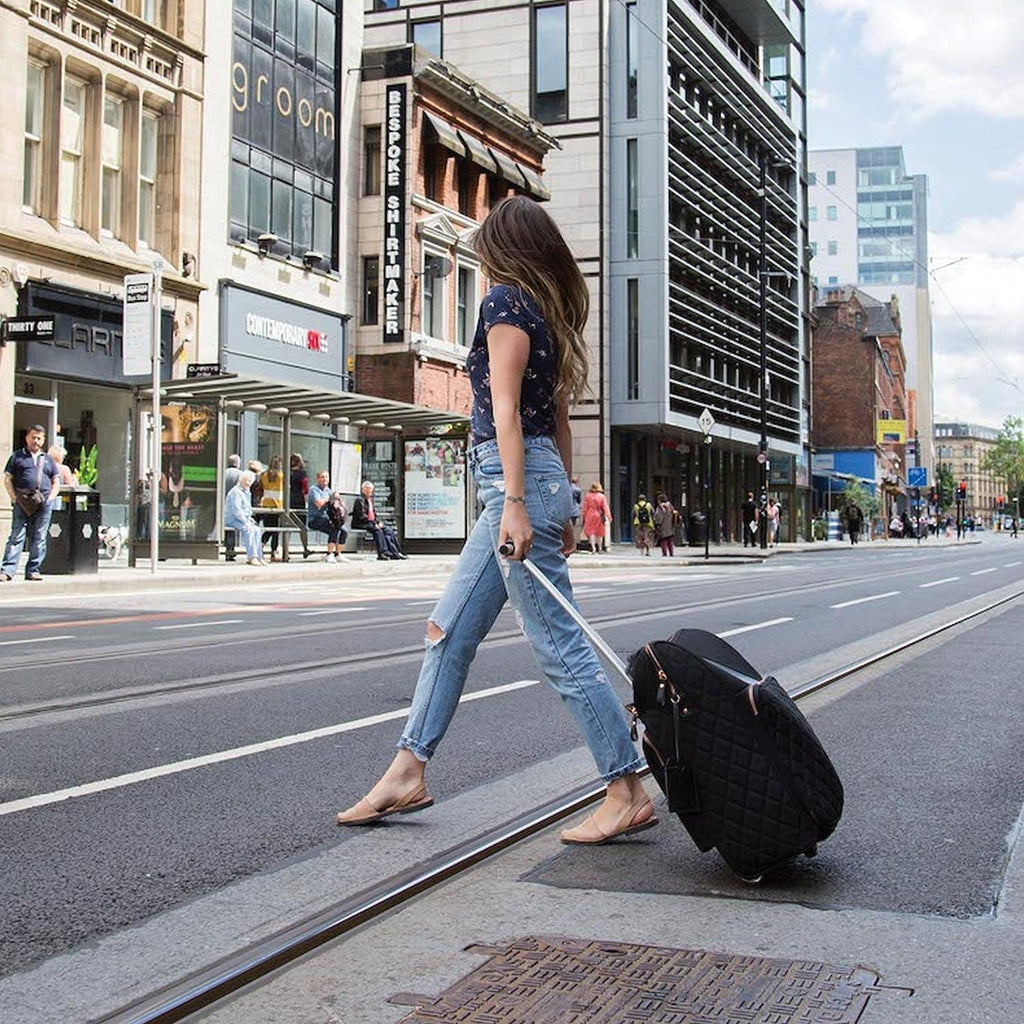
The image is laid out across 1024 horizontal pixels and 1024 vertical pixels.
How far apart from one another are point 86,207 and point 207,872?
2293cm

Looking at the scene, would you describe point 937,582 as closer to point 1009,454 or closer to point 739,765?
point 739,765

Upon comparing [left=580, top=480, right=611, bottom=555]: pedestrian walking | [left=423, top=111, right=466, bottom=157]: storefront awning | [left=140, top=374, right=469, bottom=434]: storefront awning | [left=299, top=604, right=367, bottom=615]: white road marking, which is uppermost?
[left=423, top=111, right=466, bottom=157]: storefront awning

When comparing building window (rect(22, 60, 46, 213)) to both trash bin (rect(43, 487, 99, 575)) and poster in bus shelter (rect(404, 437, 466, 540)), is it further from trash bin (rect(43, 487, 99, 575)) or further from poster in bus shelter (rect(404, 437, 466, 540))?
poster in bus shelter (rect(404, 437, 466, 540))

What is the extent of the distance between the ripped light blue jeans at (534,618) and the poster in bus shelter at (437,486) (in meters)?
24.2

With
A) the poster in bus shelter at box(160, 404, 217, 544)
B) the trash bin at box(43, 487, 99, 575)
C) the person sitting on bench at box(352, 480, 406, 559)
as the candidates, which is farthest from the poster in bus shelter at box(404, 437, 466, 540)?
the trash bin at box(43, 487, 99, 575)

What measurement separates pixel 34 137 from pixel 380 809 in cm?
2198

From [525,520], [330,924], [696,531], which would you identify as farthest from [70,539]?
[696,531]

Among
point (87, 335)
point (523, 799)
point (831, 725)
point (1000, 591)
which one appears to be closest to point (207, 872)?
point (523, 799)

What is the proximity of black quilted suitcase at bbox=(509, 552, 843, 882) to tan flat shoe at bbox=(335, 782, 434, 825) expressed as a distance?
968 millimetres

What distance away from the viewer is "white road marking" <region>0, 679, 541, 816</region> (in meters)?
4.73

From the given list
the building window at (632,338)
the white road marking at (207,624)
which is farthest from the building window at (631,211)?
the white road marking at (207,624)

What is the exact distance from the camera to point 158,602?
1534 centimetres

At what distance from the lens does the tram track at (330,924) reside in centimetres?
281

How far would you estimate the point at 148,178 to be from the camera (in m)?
26.6
